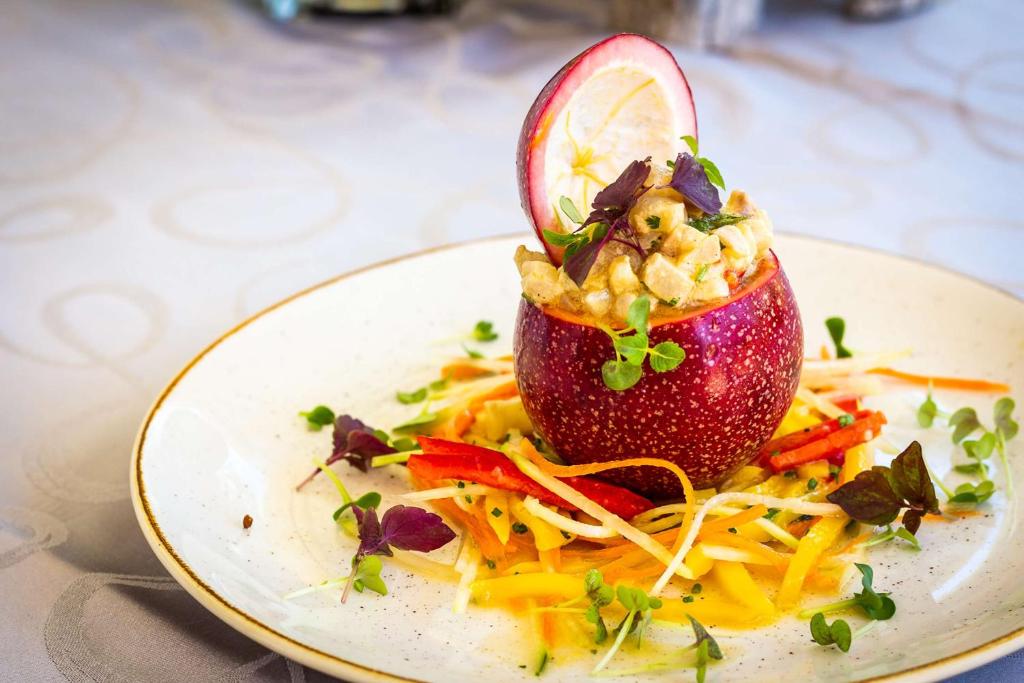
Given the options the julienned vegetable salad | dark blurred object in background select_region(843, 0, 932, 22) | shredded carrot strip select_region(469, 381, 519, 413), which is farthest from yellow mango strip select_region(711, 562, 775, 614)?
dark blurred object in background select_region(843, 0, 932, 22)

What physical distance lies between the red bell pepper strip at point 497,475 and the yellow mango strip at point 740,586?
0.64 ft

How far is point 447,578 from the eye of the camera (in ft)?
6.27

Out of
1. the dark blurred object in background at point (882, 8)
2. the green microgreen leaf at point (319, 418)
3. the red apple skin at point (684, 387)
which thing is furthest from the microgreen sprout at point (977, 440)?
the dark blurred object in background at point (882, 8)

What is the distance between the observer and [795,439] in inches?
84.4

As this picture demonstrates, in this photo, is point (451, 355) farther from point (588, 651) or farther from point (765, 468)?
point (588, 651)

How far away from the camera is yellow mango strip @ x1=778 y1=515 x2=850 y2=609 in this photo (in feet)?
5.93

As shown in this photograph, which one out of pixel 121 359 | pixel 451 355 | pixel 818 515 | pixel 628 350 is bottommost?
pixel 121 359

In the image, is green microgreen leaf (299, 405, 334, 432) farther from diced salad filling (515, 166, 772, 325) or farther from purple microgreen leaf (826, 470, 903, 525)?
purple microgreen leaf (826, 470, 903, 525)

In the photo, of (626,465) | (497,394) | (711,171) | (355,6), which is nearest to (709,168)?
(711,171)

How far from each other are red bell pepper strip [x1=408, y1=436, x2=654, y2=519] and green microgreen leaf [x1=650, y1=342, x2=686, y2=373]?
267mm

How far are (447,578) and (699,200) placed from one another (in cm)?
73

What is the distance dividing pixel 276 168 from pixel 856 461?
2538 millimetres

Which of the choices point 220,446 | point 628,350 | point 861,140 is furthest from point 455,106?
point 628,350

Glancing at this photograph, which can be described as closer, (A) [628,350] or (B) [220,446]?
(A) [628,350]
